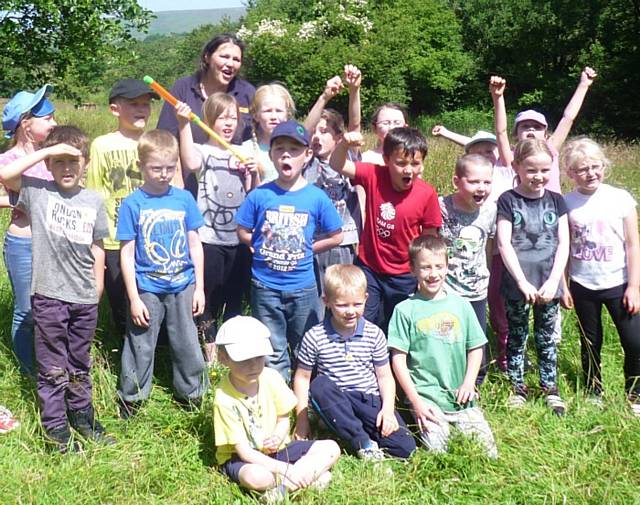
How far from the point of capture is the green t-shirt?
3.53 m

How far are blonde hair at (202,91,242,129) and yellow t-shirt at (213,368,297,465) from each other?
1703 millimetres

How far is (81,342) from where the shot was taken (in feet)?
11.1

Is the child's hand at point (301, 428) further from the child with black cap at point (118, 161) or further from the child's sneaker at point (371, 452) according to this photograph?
the child with black cap at point (118, 161)

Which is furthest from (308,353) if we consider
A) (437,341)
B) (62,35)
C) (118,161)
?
(62,35)

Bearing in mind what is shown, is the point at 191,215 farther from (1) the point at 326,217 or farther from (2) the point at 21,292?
(2) the point at 21,292

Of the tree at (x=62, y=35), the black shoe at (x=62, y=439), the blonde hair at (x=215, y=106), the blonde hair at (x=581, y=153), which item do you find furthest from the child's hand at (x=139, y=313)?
the tree at (x=62, y=35)

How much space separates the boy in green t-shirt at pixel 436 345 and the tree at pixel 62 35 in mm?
9896

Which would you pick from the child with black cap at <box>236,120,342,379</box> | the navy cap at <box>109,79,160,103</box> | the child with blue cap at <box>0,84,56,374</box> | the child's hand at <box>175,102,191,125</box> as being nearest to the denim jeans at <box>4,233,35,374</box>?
the child with blue cap at <box>0,84,56,374</box>

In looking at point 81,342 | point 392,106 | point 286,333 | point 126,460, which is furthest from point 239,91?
point 126,460

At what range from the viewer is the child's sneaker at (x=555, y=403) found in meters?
3.73

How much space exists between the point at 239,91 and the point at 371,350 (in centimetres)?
219

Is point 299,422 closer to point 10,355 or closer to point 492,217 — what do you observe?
point 492,217

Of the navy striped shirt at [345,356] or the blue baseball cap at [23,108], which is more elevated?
the blue baseball cap at [23,108]

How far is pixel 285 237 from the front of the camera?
12.1ft
